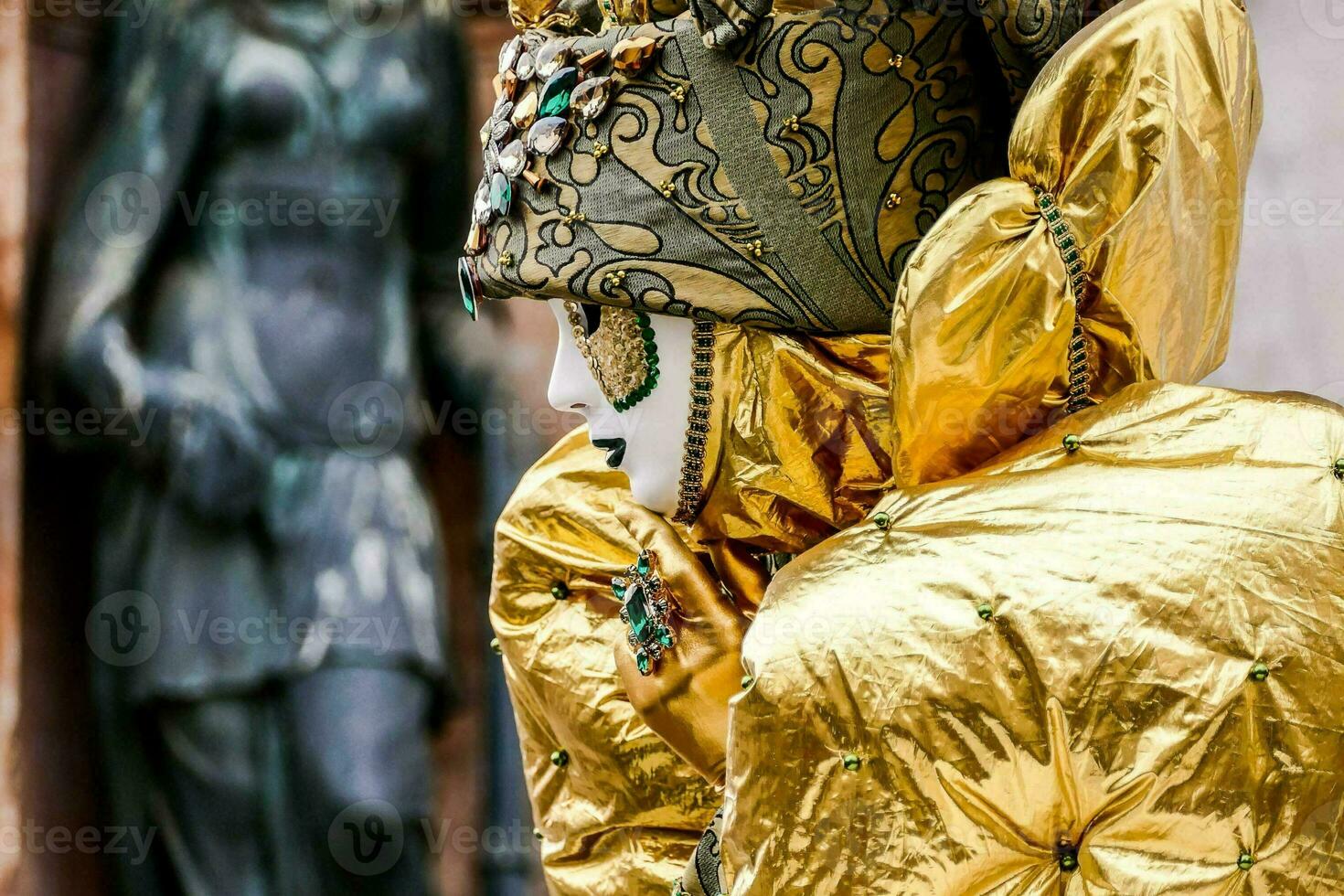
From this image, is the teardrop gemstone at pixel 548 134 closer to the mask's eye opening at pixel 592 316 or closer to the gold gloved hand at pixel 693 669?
the mask's eye opening at pixel 592 316

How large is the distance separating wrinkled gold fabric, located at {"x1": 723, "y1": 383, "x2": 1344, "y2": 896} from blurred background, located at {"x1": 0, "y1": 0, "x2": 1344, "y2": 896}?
1.19 meters

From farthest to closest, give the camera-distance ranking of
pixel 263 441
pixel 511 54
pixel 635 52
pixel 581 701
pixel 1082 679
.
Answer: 1. pixel 263 441
2. pixel 581 701
3. pixel 511 54
4. pixel 635 52
5. pixel 1082 679

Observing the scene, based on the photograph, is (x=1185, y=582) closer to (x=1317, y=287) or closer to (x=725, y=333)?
(x=725, y=333)

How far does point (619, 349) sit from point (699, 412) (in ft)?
0.22

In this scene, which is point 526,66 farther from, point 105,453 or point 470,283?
point 105,453

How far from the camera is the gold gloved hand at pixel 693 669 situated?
3.11 ft

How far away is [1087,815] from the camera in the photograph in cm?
68

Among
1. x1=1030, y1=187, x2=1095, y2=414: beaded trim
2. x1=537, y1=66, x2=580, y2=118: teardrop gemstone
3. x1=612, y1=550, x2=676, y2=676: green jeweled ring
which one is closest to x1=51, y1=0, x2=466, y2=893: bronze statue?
x1=612, y1=550, x2=676, y2=676: green jeweled ring

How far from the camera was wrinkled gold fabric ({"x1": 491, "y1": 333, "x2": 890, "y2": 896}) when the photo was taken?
0.90 meters

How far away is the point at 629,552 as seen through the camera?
3.80 ft

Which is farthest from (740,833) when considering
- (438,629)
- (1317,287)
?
(438,629)

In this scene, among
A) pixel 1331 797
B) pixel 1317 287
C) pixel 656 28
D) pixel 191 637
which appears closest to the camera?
pixel 1331 797

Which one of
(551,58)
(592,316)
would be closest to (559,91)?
(551,58)

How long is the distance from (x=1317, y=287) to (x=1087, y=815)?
743 mm
